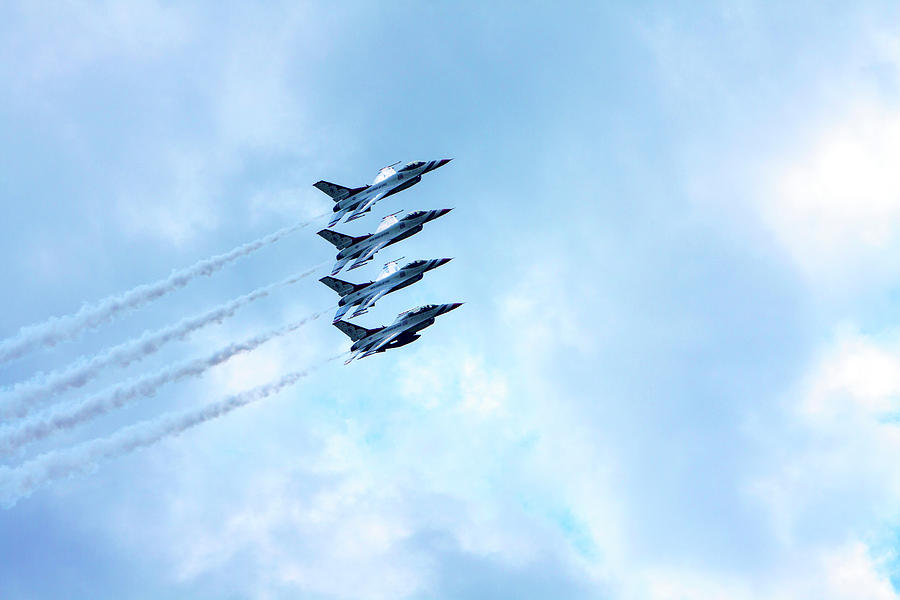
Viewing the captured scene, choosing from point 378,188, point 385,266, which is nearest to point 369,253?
point 385,266

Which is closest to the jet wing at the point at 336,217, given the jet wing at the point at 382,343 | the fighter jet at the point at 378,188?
the fighter jet at the point at 378,188

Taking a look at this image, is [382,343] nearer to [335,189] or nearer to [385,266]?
[385,266]

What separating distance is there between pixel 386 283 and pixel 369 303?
11.9 ft

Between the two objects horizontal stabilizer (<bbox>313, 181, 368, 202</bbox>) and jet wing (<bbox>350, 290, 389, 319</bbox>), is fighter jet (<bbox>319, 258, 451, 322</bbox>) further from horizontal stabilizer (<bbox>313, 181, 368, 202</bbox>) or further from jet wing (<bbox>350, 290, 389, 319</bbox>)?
horizontal stabilizer (<bbox>313, 181, 368, 202</bbox>)

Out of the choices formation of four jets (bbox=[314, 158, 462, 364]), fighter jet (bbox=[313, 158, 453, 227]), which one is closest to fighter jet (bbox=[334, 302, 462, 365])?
formation of four jets (bbox=[314, 158, 462, 364])

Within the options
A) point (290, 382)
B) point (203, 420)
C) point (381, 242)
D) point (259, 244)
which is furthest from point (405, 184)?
point (203, 420)

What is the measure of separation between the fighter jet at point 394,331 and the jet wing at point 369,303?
3.45 m

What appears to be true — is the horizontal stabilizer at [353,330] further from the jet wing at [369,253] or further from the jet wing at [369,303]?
the jet wing at [369,253]

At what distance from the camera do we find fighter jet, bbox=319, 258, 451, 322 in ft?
463

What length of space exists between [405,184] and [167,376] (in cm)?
3793

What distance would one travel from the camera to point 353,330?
143 meters

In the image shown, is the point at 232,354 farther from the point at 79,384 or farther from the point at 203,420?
the point at 79,384

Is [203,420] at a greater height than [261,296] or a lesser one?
lesser

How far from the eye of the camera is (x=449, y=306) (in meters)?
142
